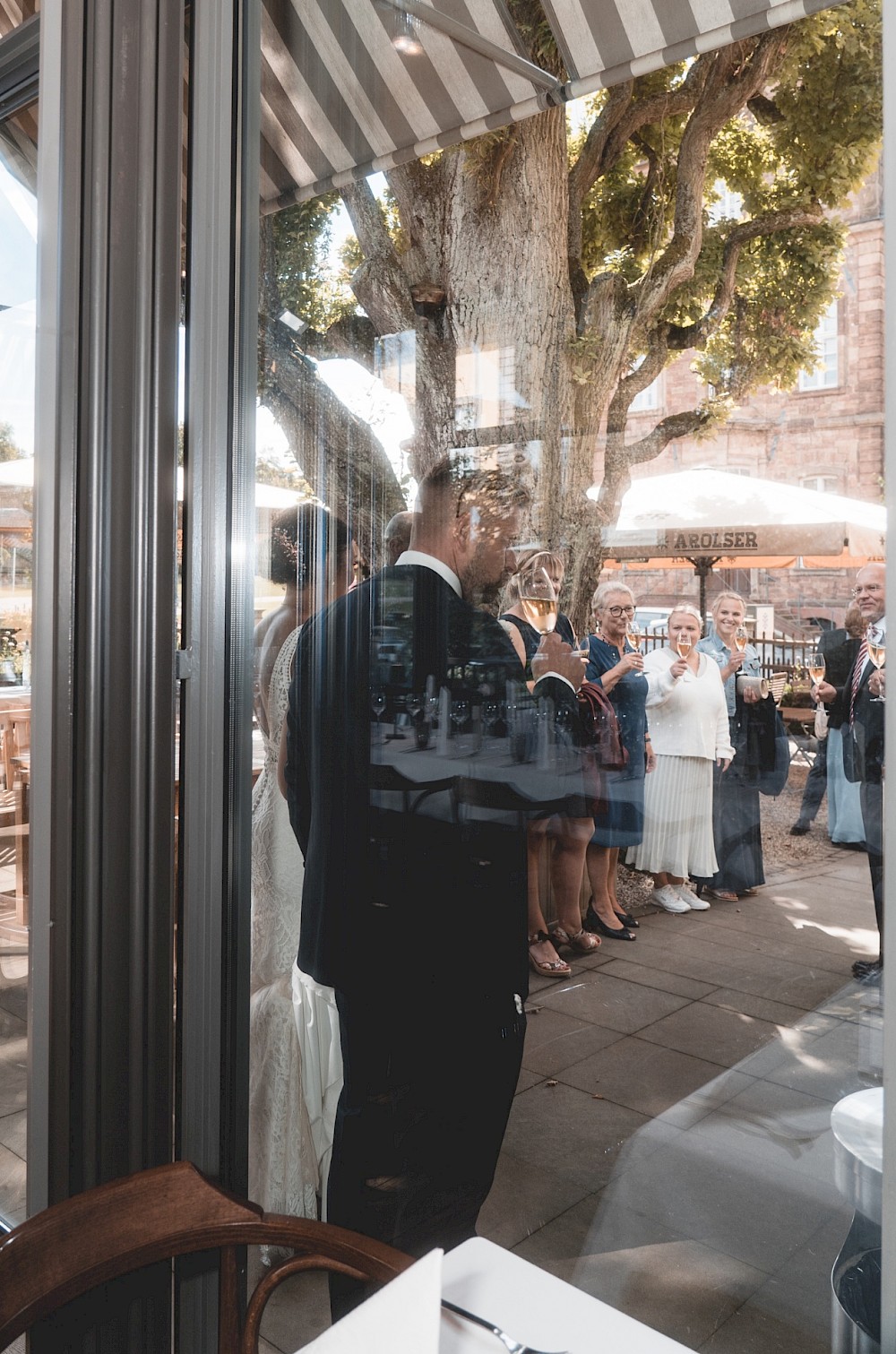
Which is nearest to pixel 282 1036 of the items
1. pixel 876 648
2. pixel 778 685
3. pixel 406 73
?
pixel 778 685

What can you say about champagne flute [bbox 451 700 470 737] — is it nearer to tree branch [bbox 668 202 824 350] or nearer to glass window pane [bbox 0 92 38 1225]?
tree branch [bbox 668 202 824 350]

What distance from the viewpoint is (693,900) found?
1.00 metres

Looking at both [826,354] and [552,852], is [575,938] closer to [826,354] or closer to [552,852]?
[552,852]

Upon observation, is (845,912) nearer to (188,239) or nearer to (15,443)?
(188,239)

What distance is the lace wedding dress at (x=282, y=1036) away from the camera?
1445mm

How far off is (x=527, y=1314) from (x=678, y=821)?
0.45 m

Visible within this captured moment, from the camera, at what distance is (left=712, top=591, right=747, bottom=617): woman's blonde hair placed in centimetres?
91

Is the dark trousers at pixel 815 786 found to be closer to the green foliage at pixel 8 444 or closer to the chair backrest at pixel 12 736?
the chair backrest at pixel 12 736

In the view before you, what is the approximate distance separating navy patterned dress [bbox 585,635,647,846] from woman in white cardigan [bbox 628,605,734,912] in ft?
0.04

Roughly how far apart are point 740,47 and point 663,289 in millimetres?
244

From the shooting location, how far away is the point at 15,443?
1492 mm

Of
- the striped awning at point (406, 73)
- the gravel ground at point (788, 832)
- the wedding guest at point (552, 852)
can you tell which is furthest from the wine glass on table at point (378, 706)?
the striped awning at point (406, 73)

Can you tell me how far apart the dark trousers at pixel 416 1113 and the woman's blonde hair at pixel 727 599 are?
23.2 inches

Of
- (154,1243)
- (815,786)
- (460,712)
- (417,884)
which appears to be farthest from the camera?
(417,884)
